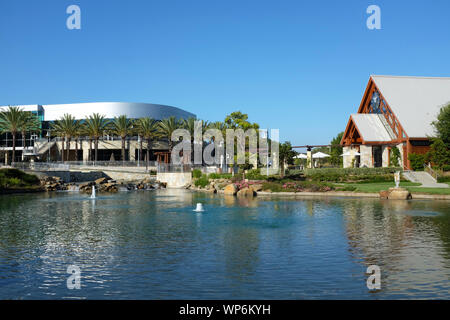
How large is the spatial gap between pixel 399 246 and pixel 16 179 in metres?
45.5

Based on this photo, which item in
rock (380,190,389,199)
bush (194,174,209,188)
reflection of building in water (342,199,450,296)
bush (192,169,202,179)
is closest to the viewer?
reflection of building in water (342,199,450,296)

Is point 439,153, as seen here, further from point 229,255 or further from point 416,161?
point 229,255

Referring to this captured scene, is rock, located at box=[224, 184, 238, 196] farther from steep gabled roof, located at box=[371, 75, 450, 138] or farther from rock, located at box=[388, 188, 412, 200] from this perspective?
steep gabled roof, located at box=[371, 75, 450, 138]

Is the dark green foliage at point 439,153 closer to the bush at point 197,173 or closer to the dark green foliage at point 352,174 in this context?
the dark green foliage at point 352,174

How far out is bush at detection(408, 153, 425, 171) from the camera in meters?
44.9

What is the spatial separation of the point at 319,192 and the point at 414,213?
1401cm

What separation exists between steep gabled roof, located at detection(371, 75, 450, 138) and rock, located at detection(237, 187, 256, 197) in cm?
2061

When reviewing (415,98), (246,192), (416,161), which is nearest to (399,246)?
(246,192)

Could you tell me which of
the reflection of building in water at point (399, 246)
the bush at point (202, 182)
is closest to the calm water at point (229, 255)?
the reflection of building in water at point (399, 246)

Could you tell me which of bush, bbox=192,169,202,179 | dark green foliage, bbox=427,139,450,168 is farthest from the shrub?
dark green foliage, bbox=427,139,450,168

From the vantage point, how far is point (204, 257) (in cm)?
1229

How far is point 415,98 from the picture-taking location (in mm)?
52500
